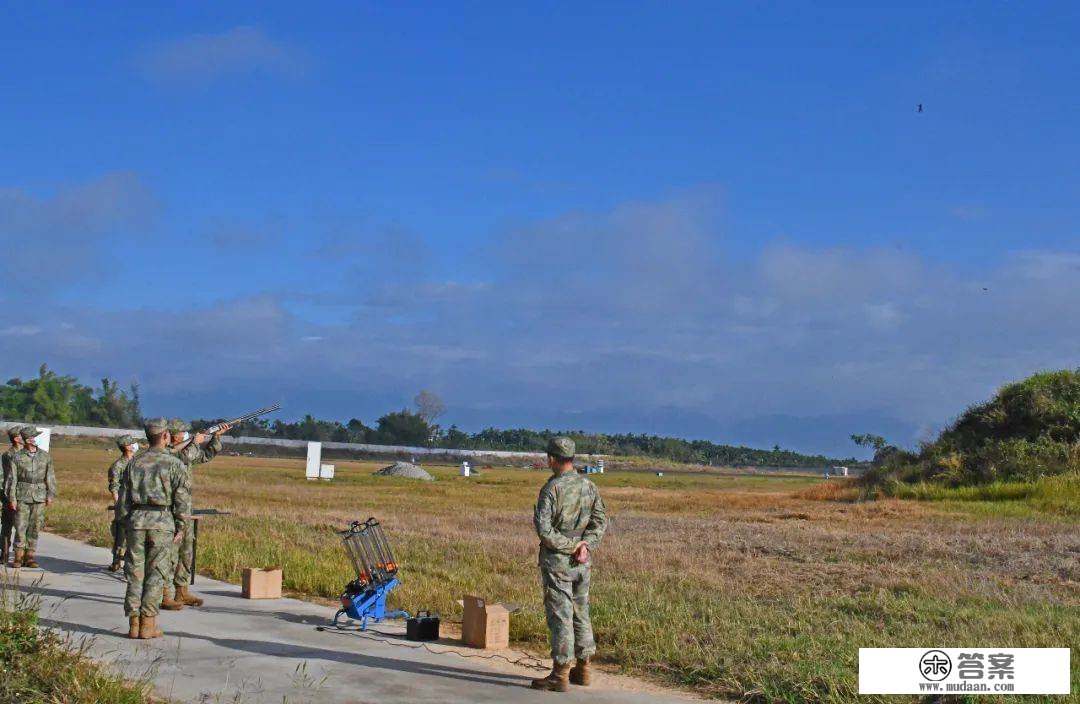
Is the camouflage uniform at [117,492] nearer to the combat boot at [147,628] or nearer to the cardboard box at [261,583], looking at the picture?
the cardboard box at [261,583]

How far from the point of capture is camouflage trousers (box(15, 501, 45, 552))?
51.9 ft

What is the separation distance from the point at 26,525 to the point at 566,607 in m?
11.0

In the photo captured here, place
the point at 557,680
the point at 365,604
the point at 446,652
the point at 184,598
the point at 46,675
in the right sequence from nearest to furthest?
1. the point at 46,675
2. the point at 557,680
3. the point at 446,652
4. the point at 365,604
5. the point at 184,598

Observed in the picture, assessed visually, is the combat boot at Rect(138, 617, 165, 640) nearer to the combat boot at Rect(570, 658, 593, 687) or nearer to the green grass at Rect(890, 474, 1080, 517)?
the combat boot at Rect(570, 658, 593, 687)

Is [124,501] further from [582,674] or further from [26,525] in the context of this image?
[26,525]

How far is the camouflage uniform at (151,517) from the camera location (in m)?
10.4

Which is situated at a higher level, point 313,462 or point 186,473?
point 186,473

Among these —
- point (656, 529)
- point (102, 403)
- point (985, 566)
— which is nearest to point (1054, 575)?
point (985, 566)

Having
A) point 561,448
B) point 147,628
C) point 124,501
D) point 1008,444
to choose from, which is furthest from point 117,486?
point 1008,444

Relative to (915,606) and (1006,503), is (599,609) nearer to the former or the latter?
(915,606)

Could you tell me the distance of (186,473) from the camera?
436 inches

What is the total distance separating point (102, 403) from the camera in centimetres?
13638

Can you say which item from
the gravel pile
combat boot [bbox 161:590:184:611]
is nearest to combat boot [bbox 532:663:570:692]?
combat boot [bbox 161:590:184:611]

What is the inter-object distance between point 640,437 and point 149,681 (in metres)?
160
